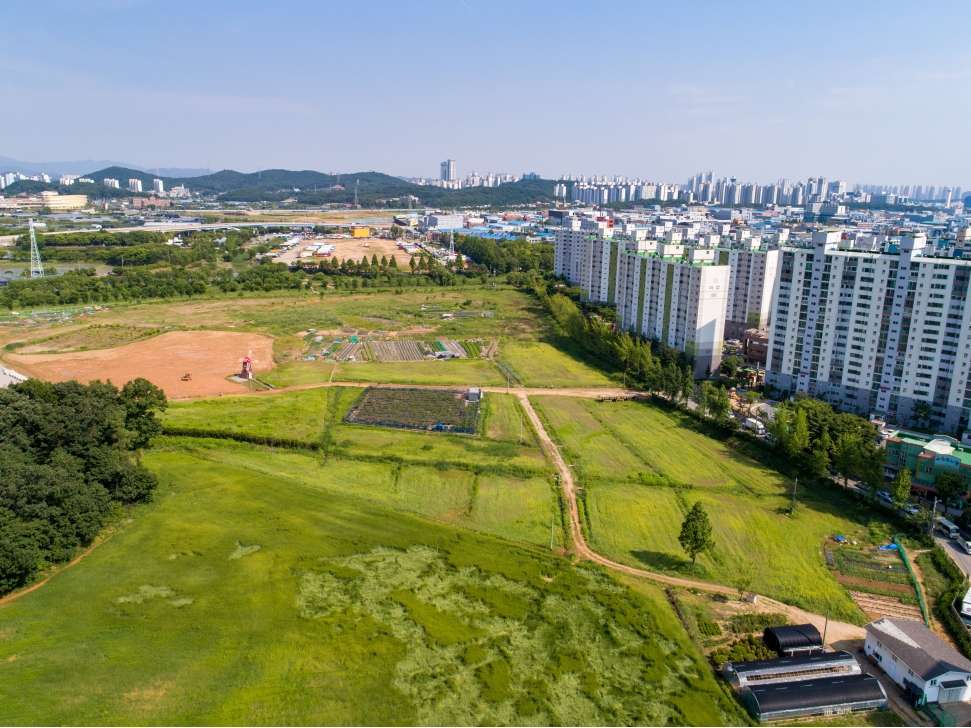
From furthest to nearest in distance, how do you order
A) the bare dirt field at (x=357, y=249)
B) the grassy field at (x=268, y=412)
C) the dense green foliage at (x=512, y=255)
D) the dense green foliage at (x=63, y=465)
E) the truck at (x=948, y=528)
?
the bare dirt field at (x=357, y=249), the dense green foliage at (x=512, y=255), the grassy field at (x=268, y=412), the truck at (x=948, y=528), the dense green foliage at (x=63, y=465)

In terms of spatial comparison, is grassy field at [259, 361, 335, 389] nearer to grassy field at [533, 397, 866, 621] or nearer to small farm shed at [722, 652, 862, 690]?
grassy field at [533, 397, 866, 621]

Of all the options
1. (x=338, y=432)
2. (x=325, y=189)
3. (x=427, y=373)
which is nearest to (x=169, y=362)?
(x=427, y=373)

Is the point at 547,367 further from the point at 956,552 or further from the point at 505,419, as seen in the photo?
the point at 956,552

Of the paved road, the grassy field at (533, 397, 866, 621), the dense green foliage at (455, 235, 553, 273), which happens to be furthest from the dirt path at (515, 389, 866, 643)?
the dense green foliage at (455, 235, 553, 273)

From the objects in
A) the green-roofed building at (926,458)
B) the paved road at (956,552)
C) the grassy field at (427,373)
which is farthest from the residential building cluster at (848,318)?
the grassy field at (427,373)

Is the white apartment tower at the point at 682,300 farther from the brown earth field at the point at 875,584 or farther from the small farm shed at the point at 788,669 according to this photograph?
the small farm shed at the point at 788,669

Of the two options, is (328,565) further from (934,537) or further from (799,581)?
(934,537)
